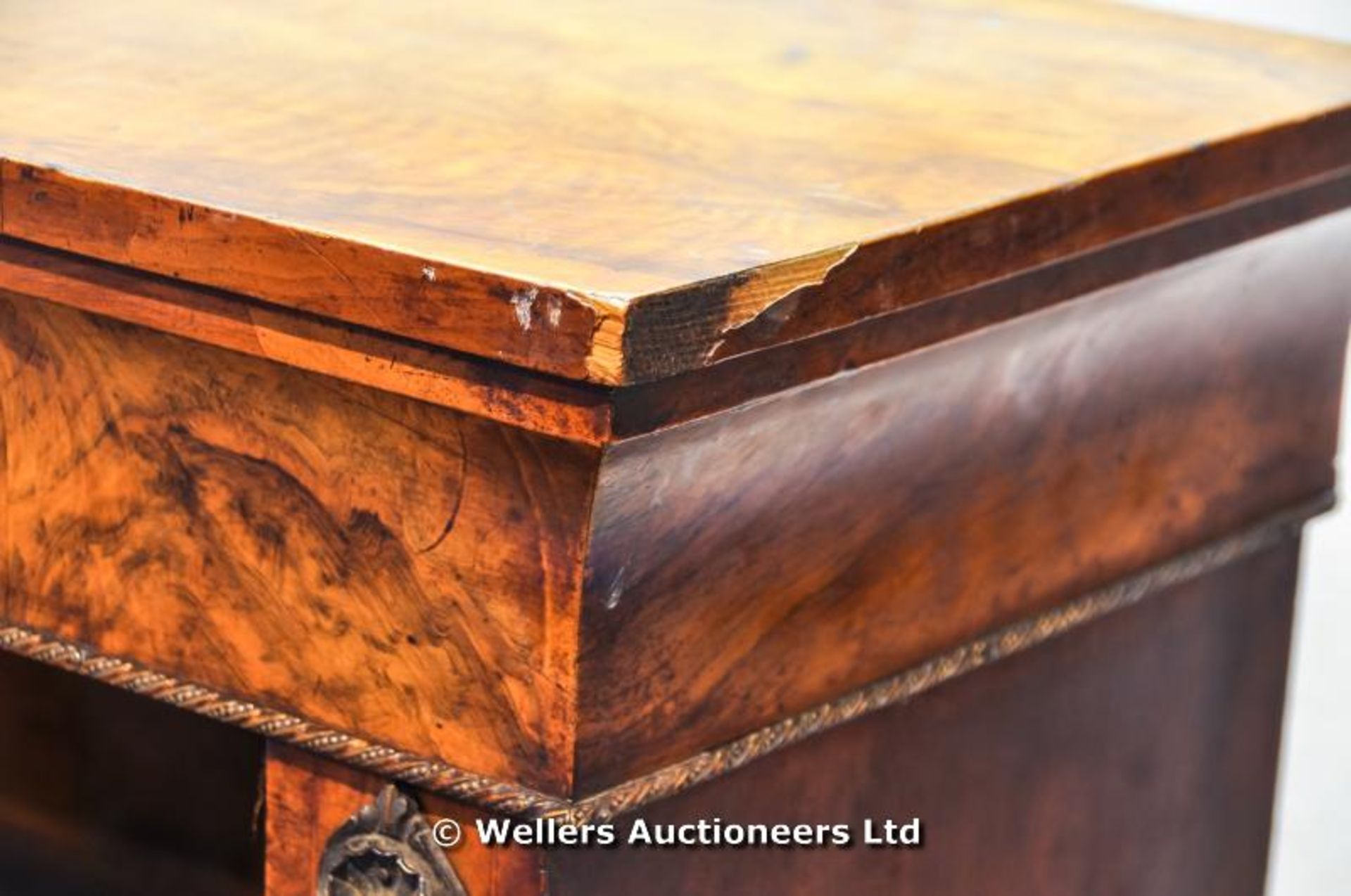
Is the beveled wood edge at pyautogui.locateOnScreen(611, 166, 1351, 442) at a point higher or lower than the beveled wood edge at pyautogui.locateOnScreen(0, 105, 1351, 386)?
lower

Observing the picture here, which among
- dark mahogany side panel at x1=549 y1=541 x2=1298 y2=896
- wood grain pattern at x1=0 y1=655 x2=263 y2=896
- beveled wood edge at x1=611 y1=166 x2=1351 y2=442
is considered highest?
beveled wood edge at x1=611 y1=166 x2=1351 y2=442

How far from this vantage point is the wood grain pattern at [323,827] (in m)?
0.86

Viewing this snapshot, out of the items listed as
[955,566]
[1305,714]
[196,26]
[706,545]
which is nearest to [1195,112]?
[955,566]

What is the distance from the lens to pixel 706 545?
851 mm

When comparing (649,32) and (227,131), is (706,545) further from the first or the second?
(649,32)

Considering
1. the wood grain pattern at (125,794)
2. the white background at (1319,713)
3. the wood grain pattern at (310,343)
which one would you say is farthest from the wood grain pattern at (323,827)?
the white background at (1319,713)

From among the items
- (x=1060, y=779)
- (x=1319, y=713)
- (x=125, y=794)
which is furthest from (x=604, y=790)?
(x=1319, y=713)

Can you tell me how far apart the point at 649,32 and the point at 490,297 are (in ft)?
1.58

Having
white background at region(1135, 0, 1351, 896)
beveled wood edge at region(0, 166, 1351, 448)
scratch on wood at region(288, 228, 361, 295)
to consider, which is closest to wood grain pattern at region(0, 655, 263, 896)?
beveled wood edge at region(0, 166, 1351, 448)

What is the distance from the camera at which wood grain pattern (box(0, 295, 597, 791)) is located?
818 mm

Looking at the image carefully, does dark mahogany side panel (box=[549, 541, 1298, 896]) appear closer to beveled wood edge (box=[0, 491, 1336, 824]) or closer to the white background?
beveled wood edge (box=[0, 491, 1336, 824])

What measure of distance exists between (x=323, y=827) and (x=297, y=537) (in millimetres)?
113

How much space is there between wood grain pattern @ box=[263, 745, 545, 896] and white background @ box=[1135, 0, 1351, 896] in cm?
106

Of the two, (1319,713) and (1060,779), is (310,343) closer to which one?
(1060,779)
